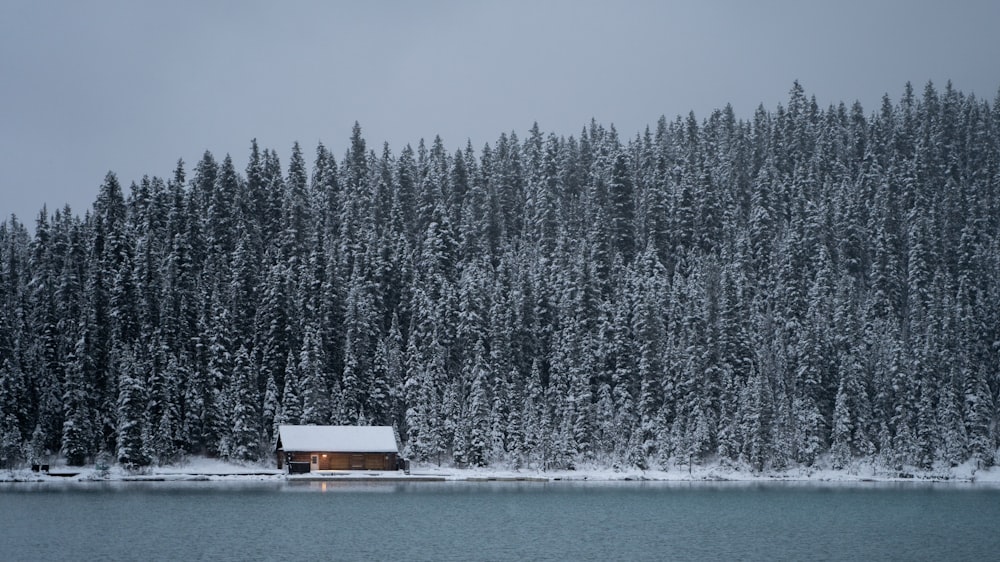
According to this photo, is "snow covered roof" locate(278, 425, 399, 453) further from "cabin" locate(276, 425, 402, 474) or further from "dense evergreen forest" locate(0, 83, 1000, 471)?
"dense evergreen forest" locate(0, 83, 1000, 471)

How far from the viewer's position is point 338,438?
94.9 m

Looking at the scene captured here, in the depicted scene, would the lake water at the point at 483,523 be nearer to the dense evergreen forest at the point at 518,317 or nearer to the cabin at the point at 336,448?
the cabin at the point at 336,448

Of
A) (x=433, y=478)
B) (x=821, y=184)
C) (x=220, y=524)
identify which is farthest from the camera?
(x=821, y=184)

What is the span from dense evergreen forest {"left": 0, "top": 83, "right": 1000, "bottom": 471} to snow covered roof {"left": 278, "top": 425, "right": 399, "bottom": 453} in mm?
3263

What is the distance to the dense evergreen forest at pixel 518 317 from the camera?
322 feet

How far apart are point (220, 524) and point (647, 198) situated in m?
95.4

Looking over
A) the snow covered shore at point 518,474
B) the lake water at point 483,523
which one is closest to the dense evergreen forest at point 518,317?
the snow covered shore at point 518,474

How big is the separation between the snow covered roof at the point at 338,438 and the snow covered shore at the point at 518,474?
2.41 metres

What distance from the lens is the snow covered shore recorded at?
292ft

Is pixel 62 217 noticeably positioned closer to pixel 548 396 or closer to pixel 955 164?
pixel 548 396

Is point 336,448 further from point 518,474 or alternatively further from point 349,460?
point 518,474

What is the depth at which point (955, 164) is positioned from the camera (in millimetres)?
154750


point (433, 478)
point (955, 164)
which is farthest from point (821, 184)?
point (433, 478)

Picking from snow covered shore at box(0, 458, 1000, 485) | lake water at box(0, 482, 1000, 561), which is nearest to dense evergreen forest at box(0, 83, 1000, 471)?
snow covered shore at box(0, 458, 1000, 485)
